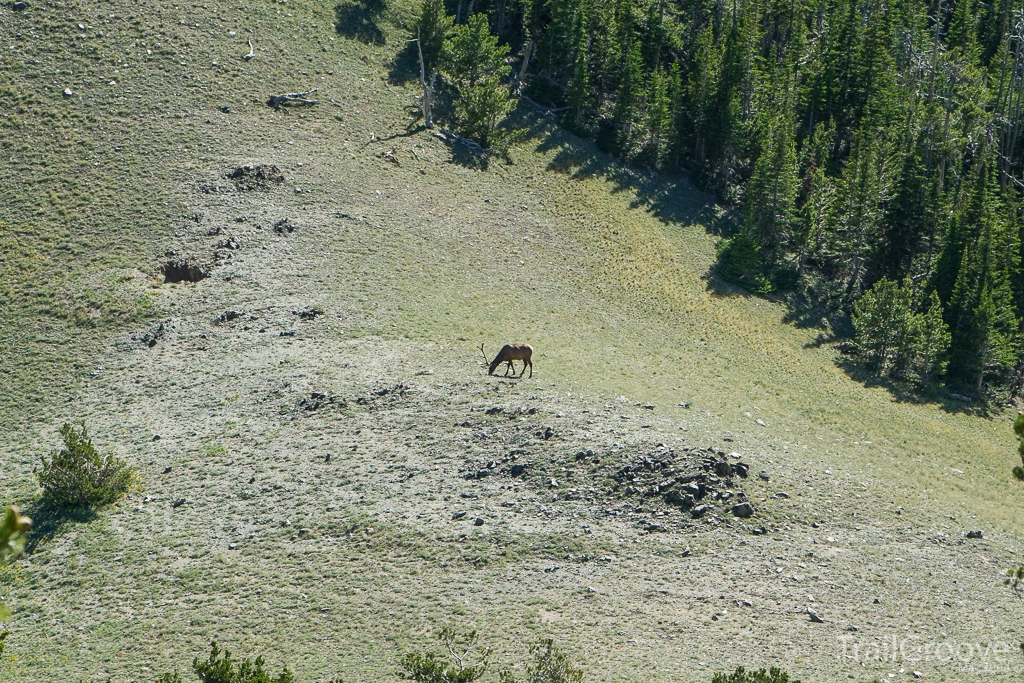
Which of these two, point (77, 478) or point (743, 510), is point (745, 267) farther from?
point (77, 478)

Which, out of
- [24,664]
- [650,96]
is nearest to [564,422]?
[24,664]

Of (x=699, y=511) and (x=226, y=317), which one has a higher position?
(x=699, y=511)

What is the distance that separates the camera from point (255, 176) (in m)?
58.0

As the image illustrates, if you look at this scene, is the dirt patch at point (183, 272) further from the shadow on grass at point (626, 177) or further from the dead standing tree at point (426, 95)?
the shadow on grass at point (626, 177)

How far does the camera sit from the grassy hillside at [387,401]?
25344mm

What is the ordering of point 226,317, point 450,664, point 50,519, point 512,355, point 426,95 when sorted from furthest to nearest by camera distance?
1. point 426,95
2. point 226,317
3. point 512,355
4. point 50,519
5. point 450,664

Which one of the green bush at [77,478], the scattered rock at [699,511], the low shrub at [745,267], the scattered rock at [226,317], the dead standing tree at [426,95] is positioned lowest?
the green bush at [77,478]

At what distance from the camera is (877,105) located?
82188mm

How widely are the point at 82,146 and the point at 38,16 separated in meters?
Answer: 15.5

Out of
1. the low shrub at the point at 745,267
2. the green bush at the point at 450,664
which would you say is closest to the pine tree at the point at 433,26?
the low shrub at the point at 745,267

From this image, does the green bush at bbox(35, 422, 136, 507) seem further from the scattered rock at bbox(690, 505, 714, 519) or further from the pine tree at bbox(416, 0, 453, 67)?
the pine tree at bbox(416, 0, 453, 67)

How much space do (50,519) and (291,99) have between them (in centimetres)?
4246

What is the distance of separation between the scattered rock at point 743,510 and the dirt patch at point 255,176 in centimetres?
3786

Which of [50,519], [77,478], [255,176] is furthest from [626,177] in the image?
[50,519]
